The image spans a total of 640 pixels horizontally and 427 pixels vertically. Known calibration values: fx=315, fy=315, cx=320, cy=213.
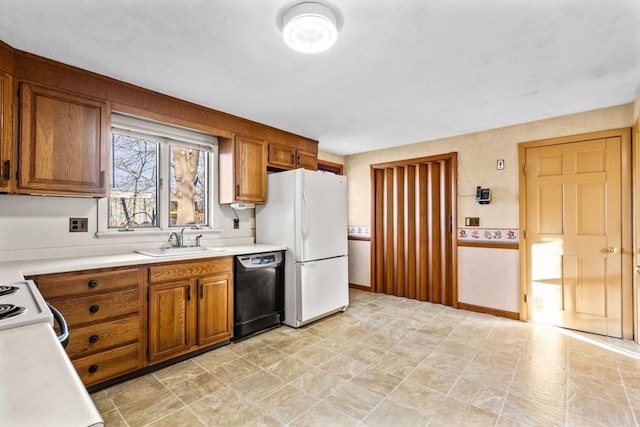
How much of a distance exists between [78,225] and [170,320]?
1027 mm

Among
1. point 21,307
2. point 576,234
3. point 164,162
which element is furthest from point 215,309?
point 576,234

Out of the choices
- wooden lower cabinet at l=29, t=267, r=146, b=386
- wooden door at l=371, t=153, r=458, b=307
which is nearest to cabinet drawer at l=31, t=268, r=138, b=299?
wooden lower cabinet at l=29, t=267, r=146, b=386

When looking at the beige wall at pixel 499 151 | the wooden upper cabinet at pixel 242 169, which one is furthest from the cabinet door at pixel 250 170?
the beige wall at pixel 499 151

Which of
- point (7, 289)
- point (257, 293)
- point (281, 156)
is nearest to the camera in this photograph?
point (7, 289)

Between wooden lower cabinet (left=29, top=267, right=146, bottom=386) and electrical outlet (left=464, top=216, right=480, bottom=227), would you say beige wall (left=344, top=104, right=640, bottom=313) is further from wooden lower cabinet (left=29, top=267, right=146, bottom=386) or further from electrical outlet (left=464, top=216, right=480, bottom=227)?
wooden lower cabinet (left=29, top=267, right=146, bottom=386)

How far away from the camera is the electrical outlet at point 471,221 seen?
3.81m

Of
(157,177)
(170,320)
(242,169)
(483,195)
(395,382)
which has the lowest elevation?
(395,382)

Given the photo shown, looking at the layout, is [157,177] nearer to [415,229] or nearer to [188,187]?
[188,187]

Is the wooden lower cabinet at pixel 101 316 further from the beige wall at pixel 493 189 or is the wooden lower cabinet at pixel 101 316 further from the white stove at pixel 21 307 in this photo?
the beige wall at pixel 493 189

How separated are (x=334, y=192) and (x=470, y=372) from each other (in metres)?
2.18

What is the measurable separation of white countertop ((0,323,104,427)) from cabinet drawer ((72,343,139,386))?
1.52 meters

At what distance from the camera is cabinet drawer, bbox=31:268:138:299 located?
1.89m

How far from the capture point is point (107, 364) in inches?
84.3

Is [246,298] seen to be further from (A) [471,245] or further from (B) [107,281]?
(A) [471,245]
